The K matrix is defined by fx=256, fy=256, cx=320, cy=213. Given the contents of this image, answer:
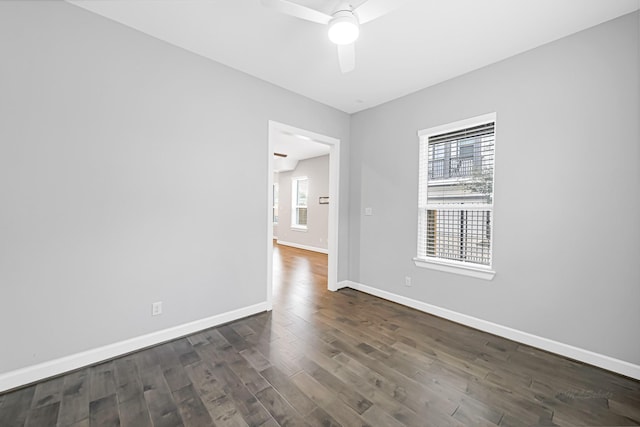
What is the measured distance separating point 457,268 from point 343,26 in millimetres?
2674

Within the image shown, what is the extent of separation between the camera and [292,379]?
6.32 feet

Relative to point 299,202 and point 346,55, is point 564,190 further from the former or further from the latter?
point 299,202

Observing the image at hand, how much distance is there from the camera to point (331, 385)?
1869 mm

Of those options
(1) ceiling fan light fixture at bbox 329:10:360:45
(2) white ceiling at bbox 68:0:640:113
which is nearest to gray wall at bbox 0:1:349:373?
(2) white ceiling at bbox 68:0:640:113

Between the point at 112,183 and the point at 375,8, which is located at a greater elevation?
the point at 375,8

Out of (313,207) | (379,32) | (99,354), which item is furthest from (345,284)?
(313,207)

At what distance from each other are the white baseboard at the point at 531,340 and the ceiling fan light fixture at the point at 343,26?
3007 mm

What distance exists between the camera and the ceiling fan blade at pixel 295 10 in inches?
63.6

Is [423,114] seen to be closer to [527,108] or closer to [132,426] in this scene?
[527,108]

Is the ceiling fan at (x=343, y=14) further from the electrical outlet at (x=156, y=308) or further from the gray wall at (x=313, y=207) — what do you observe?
the gray wall at (x=313, y=207)

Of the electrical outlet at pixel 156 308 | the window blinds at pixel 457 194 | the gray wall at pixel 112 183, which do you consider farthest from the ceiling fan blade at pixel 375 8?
the electrical outlet at pixel 156 308

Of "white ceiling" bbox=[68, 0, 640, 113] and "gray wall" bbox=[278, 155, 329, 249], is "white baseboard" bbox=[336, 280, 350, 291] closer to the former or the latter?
"white ceiling" bbox=[68, 0, 640, 113]

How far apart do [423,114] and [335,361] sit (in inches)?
118

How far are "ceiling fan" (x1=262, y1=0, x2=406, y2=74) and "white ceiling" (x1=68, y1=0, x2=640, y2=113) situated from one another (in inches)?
5.4
